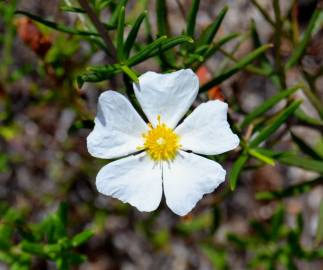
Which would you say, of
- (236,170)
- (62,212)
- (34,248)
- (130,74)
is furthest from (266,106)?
(34,248)

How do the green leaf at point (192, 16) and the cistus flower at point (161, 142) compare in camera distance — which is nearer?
the cistus flower at point (161, 142)

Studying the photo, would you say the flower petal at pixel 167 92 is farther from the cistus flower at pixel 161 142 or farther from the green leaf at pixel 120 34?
the green leaf at pixel 120 34

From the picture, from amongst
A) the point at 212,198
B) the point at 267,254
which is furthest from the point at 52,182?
the point at 267,254

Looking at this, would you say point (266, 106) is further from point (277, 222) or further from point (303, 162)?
point (277, 222)

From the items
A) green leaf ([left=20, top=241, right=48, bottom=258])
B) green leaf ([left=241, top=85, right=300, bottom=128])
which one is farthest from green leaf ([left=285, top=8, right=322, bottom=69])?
green leaf ([left=20, top=241, right=48, bottom=258])

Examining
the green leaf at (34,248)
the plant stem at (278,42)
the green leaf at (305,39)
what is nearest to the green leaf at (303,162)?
the plant stem at (278,42)

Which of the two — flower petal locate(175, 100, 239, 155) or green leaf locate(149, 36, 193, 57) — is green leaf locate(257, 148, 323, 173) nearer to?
flower petal locate(175, 100, 239, 155)

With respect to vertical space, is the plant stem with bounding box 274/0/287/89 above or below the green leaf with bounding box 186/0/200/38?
below
